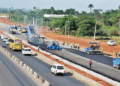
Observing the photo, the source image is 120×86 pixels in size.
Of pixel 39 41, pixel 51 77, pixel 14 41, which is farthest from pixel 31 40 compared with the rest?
pixel 51 77

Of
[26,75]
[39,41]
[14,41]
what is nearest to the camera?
[26,75]

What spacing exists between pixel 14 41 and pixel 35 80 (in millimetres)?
30834

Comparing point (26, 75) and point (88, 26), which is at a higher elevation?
point (88, 26)

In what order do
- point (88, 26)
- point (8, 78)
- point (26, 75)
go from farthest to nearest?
point (88, 26), point (26, 75), point (8, 78)

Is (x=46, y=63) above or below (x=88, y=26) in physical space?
below

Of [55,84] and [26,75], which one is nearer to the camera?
[55,84]

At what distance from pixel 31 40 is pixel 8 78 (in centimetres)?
4728

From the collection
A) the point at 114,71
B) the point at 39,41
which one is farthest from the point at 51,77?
the point at 39,41

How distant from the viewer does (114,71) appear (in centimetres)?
3888

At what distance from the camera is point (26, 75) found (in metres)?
35.5

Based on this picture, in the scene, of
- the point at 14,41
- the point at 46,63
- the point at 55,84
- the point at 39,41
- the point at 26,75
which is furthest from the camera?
the point at 39,41

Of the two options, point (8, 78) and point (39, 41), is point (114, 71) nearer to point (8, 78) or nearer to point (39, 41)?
point (8, 78)

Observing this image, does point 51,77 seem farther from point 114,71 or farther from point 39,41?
point 39,41

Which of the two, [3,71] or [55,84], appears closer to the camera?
[55,84]
